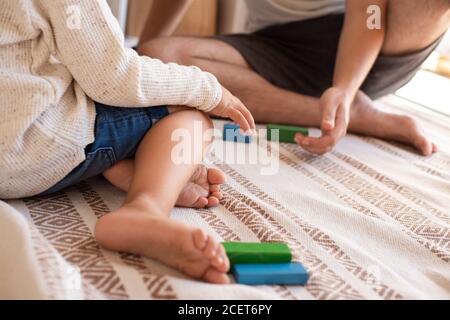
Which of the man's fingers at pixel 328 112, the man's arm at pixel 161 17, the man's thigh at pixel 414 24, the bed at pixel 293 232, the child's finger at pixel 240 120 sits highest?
the man's thigh at pixel 414 24

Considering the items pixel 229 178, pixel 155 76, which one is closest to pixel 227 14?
pixel 229 178

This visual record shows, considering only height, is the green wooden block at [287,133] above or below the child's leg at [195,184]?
below

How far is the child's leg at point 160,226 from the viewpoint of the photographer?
1.90ft

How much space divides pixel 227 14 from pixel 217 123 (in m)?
1.09

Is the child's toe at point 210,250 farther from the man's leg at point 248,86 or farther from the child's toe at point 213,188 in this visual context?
the man's leg at point 248,86

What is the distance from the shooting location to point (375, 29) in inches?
48.9

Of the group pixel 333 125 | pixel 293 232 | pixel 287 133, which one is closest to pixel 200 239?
pixel 293 232

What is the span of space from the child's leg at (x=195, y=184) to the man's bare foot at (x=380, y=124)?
594 mm

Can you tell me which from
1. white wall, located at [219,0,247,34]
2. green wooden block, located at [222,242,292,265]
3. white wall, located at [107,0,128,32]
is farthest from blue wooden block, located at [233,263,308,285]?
white wall, located at [107,0,128,32]

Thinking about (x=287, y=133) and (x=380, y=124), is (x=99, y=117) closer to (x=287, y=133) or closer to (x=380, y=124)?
(x=287, y=133)

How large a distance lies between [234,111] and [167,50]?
1.84 ft

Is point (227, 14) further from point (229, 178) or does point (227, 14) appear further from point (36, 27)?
point (36, 27)

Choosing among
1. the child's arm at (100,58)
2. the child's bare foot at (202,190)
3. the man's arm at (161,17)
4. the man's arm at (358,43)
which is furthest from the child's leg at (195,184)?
the man's arm at (161,17)

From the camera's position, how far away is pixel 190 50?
1340mm
